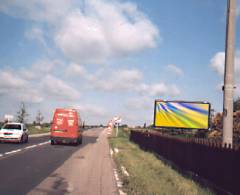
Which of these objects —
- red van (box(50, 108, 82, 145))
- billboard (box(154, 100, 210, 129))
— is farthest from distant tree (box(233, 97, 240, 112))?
red van (box(50, 108, 82, 145))

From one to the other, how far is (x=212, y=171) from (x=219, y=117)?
2509 cm

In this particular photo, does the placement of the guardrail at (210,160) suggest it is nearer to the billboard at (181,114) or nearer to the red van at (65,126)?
the red van at (65,126)

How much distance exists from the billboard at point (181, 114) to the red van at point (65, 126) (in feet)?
23.0

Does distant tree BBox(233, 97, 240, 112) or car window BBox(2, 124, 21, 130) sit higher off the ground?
distant tree BBox(233, 97, 240, 112)

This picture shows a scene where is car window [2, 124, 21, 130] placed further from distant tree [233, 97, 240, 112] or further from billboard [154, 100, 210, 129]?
distant tree [233, 97, 240, 112]

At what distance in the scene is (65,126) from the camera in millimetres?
28125

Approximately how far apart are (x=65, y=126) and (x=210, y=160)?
19.4 metres

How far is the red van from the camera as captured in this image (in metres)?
28.1

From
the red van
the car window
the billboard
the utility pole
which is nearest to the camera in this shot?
the utility pole

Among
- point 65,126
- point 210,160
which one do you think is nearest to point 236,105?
point 65,126

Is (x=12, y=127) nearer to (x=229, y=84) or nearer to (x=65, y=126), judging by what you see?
(x=65, y=126)

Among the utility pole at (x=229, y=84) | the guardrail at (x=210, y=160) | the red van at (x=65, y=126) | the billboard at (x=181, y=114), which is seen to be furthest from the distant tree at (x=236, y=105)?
Result: the utility pole at (x=229, y=84)

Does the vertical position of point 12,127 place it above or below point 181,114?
below

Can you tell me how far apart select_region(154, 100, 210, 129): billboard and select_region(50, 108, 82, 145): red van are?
276 inches
